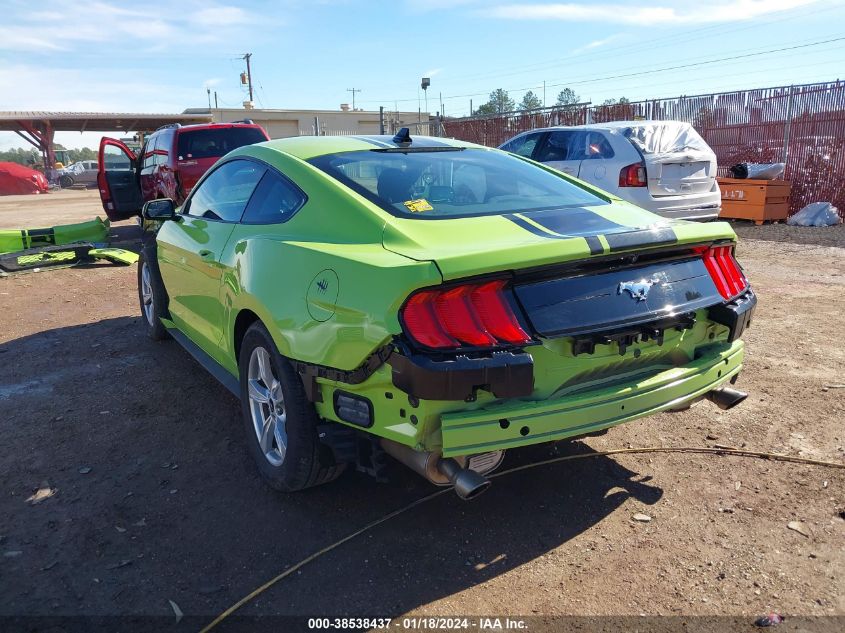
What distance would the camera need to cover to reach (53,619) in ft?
8.08

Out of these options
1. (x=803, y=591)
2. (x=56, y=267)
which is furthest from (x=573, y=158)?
(x=803, y=591)

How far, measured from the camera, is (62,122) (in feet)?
132

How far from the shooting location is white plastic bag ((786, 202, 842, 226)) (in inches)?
485

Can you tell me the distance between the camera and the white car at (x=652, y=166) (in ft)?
30.1

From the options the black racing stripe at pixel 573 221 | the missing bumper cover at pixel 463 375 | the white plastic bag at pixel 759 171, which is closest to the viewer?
the missing bumper cover at pixel 463 375

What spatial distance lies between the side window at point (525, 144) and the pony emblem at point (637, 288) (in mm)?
8437

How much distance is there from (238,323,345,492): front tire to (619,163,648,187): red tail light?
7139 millimetres

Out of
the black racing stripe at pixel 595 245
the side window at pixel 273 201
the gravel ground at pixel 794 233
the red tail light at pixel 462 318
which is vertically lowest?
the gravel ground at pixel 794 233

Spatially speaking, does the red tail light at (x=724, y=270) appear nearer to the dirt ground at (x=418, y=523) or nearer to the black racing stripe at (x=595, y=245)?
the black racing stripe at (x=595, y=245)

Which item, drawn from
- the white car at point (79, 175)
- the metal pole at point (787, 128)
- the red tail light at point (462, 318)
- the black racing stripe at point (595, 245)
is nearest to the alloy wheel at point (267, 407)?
the red tail light at point (462, 318)

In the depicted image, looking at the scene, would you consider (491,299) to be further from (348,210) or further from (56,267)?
(56,267)

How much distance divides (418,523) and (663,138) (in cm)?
811

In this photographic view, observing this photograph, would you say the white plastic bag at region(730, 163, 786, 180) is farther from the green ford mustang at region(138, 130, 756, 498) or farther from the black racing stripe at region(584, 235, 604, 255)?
the black racing stripe at region(584, 235, 604, 255)

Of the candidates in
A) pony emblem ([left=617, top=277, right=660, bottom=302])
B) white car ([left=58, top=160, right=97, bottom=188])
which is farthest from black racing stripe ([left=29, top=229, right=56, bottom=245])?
white car ([left=58, top=160, right=97, bottom=188])
